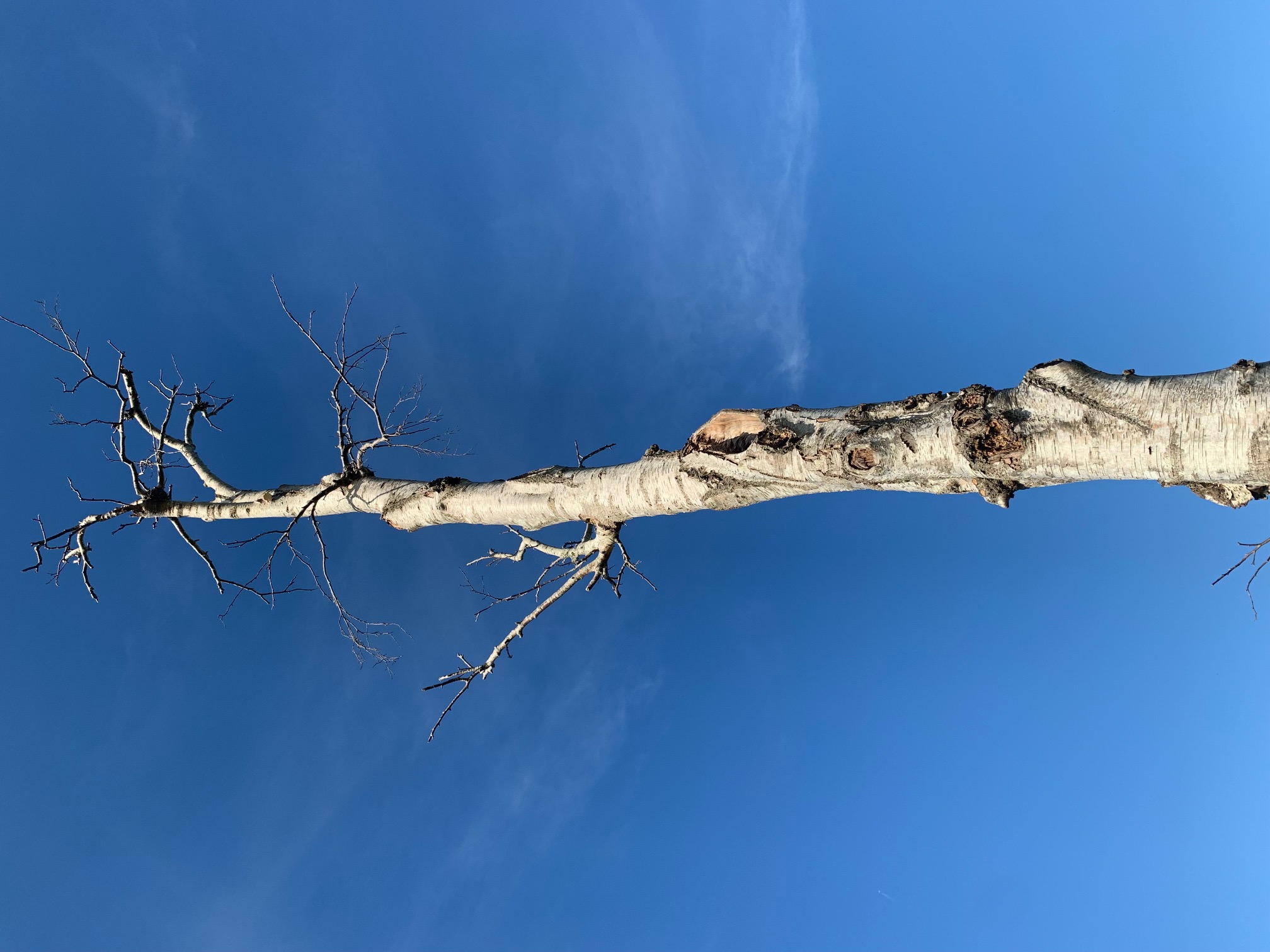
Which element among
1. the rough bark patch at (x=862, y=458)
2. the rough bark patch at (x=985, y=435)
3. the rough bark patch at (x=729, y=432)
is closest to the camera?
the rough bark patch at (x=985, y=435)

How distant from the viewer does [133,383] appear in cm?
600

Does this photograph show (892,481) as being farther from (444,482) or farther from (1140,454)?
(444,482)

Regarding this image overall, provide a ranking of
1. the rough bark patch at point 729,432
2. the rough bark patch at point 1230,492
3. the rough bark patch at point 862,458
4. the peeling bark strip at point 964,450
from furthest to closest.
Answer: the rough bark patch at point 729,432
the rough bark patch at point 862,458
the rough bark patch at point 1230,492
the peeling bark strip at point 964,450

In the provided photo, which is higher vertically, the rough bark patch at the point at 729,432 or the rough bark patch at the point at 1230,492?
the rough bark patch at the point at 729,432

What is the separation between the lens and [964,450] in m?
2.84

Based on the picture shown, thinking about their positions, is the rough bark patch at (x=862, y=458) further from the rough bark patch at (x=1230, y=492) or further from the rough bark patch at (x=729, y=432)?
the rough bark patch at (x=1230, y=492)

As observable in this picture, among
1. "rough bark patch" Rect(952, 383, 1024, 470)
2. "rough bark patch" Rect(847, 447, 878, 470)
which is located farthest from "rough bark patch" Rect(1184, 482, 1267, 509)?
"rough bark patch" Rect(847, 447, 878, 470)

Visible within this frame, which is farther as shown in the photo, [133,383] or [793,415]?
[133,383]

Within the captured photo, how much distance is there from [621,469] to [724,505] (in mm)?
702

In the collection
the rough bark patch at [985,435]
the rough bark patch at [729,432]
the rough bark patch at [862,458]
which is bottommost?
the rough bark patch at [985,435]

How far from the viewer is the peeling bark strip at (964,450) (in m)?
2.39

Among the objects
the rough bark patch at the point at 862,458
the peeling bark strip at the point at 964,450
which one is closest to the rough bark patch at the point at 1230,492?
the peeling bark strip at the point at 964,450

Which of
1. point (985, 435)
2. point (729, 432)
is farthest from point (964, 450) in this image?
point (729, 432)

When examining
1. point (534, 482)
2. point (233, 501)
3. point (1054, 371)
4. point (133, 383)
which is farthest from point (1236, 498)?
point (133, 383)
